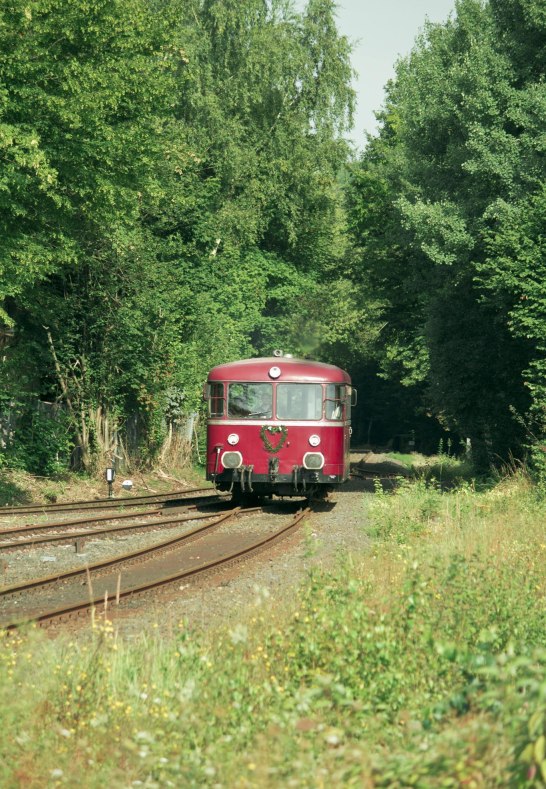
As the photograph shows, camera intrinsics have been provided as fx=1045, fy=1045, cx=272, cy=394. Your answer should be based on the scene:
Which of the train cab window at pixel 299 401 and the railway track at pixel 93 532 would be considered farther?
the train cab window at pixel 299 401

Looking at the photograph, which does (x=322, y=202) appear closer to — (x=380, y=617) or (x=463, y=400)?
(x=463, y=400)

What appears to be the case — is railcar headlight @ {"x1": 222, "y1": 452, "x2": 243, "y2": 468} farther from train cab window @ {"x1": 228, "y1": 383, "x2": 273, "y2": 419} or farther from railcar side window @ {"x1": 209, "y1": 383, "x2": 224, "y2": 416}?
railcar side window @ {"x1": 209, "y1": 383, "x2": 224, "y2": 416}

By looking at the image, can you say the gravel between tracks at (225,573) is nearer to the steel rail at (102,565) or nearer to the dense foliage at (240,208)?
the steel rail at (102,565)

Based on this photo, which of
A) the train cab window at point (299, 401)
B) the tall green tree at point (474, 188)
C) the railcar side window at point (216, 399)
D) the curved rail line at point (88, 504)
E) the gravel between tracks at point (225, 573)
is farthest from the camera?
the tall green tree at point (474, 188)

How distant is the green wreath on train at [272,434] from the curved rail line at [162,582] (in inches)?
71.8

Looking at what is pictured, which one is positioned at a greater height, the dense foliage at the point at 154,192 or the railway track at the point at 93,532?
the dense foliage at the point at 154,192

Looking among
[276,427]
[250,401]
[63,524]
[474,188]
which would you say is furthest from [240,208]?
[63,524]

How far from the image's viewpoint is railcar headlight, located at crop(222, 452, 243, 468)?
769 inches

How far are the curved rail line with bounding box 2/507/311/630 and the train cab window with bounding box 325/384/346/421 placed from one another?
8.22 ft

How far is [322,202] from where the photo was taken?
4188 centimetres

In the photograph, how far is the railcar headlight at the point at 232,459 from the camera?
1953cm

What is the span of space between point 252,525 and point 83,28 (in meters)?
9.25

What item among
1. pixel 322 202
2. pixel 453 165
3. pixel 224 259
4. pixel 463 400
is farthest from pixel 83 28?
pixel 322 202

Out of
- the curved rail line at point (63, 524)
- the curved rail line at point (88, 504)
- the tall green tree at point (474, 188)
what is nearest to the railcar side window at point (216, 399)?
the curved rail line at point (63, 524)
